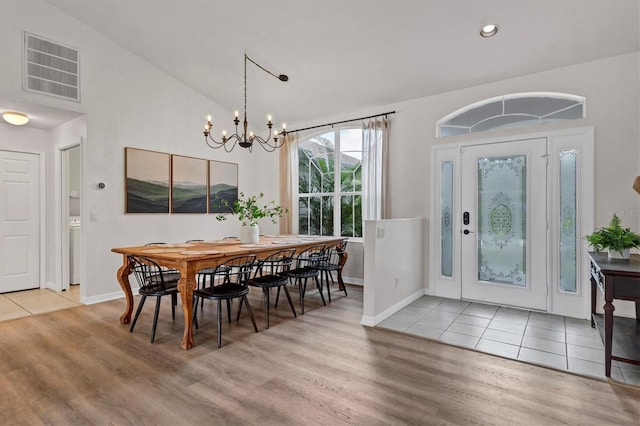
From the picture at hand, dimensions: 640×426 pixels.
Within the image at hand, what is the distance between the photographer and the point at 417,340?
10.3 ft

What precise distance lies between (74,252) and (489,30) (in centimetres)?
646

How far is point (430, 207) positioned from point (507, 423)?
3123mm

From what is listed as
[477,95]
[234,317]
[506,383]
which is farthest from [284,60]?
[506,383]

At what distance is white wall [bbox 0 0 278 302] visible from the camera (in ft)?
12.7

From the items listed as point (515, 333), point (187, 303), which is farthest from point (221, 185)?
point (515, 333)

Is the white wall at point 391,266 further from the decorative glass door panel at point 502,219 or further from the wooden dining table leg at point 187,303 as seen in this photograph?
the wooden dining table leg at point 187,303

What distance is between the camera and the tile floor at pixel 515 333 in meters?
2.66

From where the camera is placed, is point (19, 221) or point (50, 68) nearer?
point (50, 68)

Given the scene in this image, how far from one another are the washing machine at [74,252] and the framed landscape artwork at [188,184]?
1712mm

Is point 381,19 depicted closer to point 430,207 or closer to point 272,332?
point 430,207

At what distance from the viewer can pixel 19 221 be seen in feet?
16.6

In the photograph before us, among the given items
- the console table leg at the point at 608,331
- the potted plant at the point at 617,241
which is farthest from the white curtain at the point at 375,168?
the console table leg at the point at 608,331

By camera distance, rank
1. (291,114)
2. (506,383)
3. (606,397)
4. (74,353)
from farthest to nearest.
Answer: (291,114) → (74,353) → (506,383) → (606,397)

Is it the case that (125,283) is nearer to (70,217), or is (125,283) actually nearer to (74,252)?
(74,252)
